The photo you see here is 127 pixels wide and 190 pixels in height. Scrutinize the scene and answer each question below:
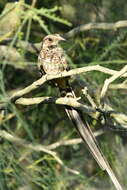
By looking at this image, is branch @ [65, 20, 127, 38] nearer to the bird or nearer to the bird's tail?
the bird

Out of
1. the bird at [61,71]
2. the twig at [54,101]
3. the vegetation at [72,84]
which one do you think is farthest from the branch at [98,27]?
the twig at [54,101]

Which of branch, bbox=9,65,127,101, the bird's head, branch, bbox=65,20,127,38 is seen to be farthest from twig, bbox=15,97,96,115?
branch, bbox=65,20,127,38

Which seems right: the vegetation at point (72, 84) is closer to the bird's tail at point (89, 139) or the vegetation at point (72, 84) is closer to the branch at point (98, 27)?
the branch at point (98, 27)

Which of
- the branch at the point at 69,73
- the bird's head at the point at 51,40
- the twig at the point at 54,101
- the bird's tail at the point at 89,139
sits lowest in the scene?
the bird's tail at the point at 89,139

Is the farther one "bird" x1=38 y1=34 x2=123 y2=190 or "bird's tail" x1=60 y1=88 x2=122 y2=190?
"bird" x1=38 y1=34 x2=123 y2=190

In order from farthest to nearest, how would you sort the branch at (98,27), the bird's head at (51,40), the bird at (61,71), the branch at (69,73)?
the branch at (98,27), the bird's head at (51,40), the bird at (61,71), the branch at (69,73)

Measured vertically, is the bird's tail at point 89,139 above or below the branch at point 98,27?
below

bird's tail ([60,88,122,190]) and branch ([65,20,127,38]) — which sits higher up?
branch ([65,20,127,38])

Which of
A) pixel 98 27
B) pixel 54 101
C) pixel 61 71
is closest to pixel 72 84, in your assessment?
pixel 98 27

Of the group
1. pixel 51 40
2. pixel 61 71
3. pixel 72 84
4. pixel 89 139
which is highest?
pixel 51 40

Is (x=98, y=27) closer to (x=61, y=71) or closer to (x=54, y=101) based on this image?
(x=61, y=71)

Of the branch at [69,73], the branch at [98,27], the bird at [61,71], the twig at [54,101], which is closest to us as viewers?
the branch at [69,73]
